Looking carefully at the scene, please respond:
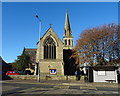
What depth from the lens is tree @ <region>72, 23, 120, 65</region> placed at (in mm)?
30297

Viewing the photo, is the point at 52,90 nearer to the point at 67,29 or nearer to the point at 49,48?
the point at 49,48

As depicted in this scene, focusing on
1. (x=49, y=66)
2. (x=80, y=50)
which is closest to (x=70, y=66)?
(x=49, y=66)

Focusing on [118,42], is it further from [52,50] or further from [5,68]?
[5,68]

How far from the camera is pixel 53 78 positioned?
27.1 meters

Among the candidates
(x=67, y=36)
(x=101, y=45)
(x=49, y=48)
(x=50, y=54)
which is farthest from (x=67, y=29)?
(x=101, y=45)

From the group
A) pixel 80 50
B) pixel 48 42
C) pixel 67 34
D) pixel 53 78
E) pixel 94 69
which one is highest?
→ pixel 67 34

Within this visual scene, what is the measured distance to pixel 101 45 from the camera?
31.0m

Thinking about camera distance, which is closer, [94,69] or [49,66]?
[94,69]

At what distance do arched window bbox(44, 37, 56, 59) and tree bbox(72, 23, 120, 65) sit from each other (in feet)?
33.4

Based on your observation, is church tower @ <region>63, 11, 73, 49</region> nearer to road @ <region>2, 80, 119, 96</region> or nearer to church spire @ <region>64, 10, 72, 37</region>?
church spire @ <region>64, 10, 72, 37</region>

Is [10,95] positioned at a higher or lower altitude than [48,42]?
lower

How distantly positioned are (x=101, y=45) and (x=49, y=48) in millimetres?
15705

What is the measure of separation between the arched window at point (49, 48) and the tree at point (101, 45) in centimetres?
1018

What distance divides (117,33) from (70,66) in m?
21.0
